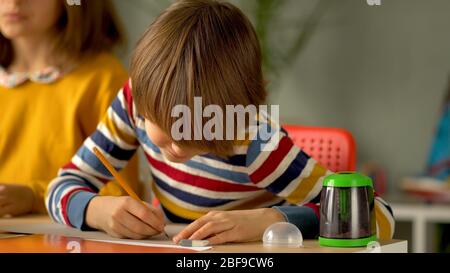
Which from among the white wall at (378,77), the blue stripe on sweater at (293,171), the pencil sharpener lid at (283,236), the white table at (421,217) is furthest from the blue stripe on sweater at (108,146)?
the white wall at (378,77)

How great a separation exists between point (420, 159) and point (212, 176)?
1532 millimetres

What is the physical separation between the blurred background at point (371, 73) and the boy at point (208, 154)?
1.37 meters

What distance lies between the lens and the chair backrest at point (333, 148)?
1.24 m

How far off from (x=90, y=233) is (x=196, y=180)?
0.21 metres

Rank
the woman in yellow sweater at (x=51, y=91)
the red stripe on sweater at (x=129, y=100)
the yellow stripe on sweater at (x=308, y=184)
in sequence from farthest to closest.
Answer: the woman in yellow sweater at (x=51, y=91)
the red stripe on sweater at (x=129, y=100)
the yellow stripe on sweater at (x=308, y=184)

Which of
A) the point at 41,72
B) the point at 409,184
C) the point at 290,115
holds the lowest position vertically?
the point at 409,184

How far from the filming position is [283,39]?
8.61 ft

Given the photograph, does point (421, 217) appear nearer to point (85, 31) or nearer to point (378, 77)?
point (378, 77)

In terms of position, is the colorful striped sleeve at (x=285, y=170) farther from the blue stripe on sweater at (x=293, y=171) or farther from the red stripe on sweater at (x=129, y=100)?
the red stripe on sweater at (x=129, y=100)

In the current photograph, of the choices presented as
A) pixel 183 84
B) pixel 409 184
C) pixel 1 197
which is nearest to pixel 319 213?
pixel 183 84

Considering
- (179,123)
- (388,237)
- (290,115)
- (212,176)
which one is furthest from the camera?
(290,115)

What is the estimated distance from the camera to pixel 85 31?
145cm

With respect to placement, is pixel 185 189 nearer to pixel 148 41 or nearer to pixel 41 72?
pixel 148 41

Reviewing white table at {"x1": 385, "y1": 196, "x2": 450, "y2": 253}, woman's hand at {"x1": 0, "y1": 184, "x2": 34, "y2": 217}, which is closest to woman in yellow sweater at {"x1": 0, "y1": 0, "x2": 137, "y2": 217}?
woman's hand at {"x1": 0, "y1": 184, "x2": 34, "y2": 217}
